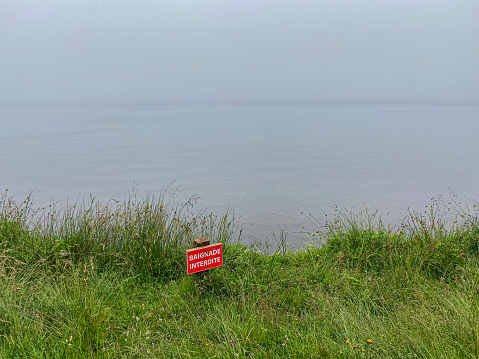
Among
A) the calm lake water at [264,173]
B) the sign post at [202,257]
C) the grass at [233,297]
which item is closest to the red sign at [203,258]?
the sign post at [202,257]

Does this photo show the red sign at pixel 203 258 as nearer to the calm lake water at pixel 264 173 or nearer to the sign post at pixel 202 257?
the sign post at pixel 202 257

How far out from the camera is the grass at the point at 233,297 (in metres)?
3.23

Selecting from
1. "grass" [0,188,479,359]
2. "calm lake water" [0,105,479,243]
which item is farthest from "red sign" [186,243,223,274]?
"calm lake water" [0,105,479,243]

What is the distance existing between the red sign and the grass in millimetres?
242

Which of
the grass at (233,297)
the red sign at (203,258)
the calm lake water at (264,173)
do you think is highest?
the red sign at (203,258)

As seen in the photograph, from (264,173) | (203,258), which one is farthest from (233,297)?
(264,173)

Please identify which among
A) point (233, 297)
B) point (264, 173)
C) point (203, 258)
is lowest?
point (264, 173)

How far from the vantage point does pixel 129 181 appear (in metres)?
15.1

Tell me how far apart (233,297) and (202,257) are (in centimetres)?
56

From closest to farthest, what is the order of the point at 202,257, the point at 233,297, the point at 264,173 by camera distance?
1. the point at 202,257
2. the point at 233,297
3. the point at 264,173

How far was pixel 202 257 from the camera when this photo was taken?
14.2ft

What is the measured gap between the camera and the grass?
3.23m

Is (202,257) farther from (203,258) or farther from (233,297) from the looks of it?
(233,297)

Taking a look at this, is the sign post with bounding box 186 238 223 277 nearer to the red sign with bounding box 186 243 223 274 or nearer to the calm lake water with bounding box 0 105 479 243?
the red sign with bounding box 186 243 223 274
